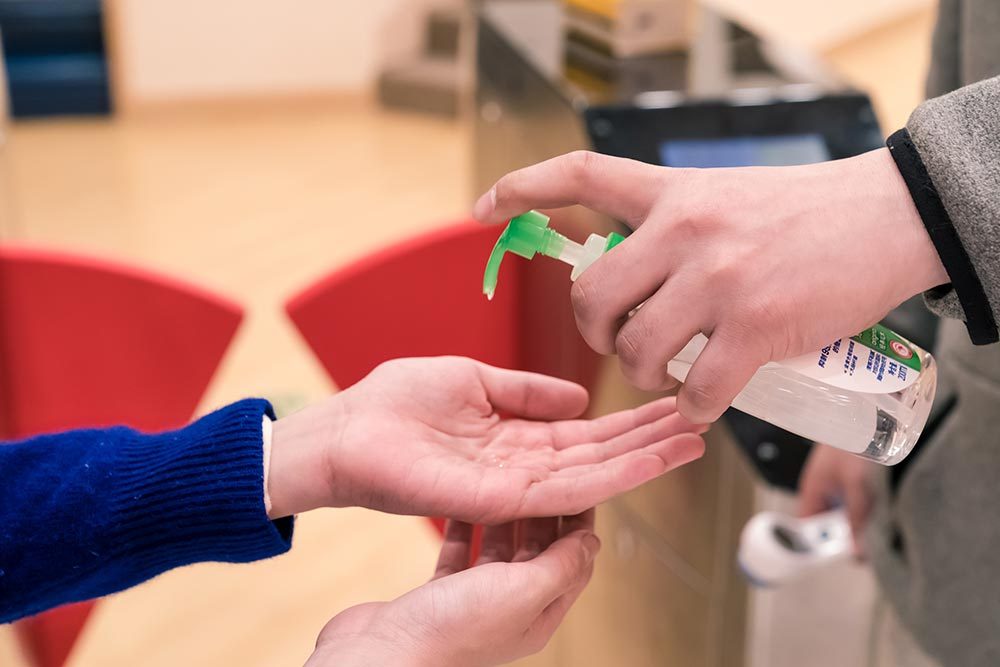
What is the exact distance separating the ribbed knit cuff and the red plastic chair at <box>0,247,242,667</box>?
475 mm

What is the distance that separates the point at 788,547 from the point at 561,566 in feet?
1.25

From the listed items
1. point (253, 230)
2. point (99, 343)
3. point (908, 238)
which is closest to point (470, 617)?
point (908, 238)

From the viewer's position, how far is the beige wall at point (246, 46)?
4.07 meters

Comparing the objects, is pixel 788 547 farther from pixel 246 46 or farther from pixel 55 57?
pixel 55 57

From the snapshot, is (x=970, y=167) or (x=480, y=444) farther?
(x=480, y=444)

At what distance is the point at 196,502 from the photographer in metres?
0.73

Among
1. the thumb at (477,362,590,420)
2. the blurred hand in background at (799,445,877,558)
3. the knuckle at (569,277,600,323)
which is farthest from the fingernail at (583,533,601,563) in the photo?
the blurred hand in background at (799,445,877,558)

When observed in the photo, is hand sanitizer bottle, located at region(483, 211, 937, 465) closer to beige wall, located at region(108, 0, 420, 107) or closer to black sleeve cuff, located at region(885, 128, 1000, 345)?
black sleeve cuff, located at region(885, 128, 1000, 345)

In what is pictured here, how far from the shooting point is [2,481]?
76cm

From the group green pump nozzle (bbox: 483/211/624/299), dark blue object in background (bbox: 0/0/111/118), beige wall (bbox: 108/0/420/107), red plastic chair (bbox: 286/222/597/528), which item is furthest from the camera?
beige wall (bbox: 108/0/420/107)

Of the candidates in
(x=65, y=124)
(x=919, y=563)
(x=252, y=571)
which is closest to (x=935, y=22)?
(x=919, y=563)

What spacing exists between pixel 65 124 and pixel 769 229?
12.8 feet

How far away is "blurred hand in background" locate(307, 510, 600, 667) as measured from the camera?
0.64m

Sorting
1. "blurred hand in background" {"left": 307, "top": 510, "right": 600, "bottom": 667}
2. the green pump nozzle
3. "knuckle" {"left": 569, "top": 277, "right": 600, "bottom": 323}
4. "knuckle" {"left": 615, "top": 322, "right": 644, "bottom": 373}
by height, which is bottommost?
"blurred hand in background" {"left": 307, "top": 510, "right": 600, "bottom": 667}
